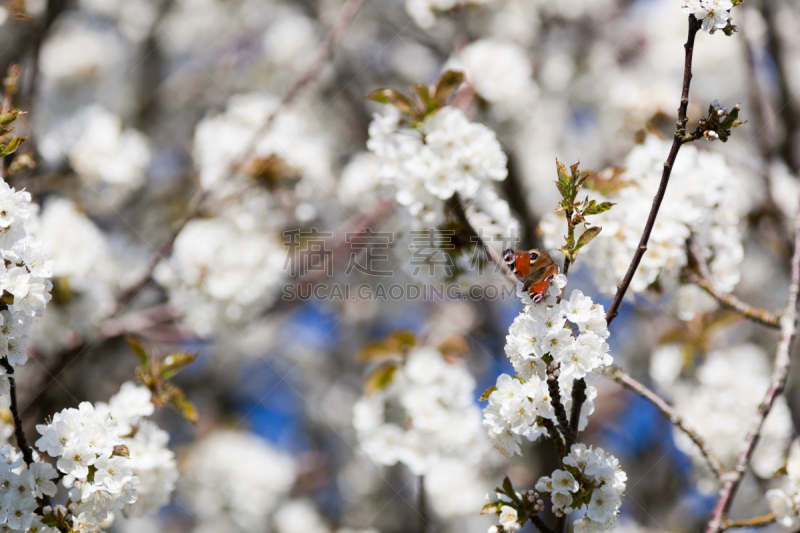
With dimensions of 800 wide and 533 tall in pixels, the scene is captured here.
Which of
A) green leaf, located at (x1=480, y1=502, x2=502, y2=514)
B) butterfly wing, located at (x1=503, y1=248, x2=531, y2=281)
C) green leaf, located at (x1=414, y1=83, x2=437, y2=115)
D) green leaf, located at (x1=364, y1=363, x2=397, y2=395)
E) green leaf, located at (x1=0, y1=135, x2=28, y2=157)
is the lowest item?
green leaf, located at (x1=0, y1=135, x2=28, y2=157)

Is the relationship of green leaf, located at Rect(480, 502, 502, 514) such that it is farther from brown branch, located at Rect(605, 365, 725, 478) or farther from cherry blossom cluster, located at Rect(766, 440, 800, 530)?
cherry blossom cluster, located at Rect(766, 440, 800, 530)

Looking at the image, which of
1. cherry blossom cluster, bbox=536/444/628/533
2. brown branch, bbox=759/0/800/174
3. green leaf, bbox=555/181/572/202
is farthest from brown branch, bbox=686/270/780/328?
brown branch, bbox=759/0/800/174

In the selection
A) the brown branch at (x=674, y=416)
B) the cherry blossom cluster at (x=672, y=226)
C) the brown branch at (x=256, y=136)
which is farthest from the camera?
the brown branch at (x=256, y=136)

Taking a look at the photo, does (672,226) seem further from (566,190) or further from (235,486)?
(235,486)

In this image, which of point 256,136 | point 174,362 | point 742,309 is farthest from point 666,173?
point 256,136

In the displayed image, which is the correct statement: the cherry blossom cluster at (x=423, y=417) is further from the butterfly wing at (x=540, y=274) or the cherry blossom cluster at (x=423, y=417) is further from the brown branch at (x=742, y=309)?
the butterfly wing at (x=540, y=274)

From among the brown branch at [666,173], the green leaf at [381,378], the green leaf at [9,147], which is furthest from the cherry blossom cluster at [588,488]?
the green leaf at [9,147]
